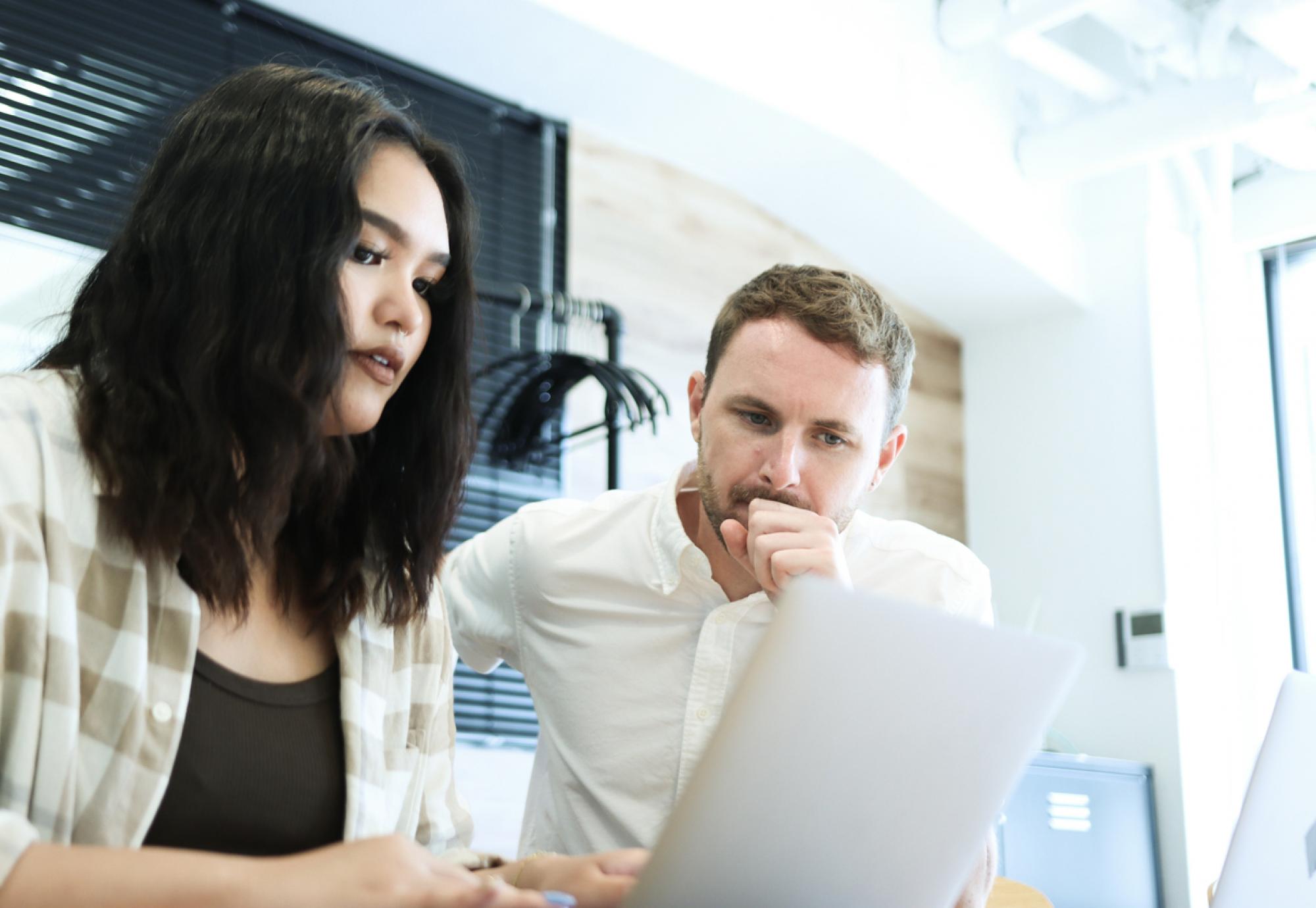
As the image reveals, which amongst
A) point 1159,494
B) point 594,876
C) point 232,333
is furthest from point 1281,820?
point 1159,494

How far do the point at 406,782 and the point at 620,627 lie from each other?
532 millimetres

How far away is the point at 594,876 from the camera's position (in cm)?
113

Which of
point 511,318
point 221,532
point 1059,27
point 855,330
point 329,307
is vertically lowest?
point 221,532

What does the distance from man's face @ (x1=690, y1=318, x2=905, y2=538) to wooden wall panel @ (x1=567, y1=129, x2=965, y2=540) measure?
1.75 meters

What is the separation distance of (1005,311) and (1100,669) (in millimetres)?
1270

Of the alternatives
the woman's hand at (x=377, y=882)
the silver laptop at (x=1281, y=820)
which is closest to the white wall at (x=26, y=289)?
the woman's hand at (x=377, y=882)

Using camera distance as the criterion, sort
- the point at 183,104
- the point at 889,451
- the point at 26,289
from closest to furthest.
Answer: the point at 889,451, the point at 26,289, the point at 183,104

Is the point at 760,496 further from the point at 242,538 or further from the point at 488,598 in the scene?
the point at 242,538

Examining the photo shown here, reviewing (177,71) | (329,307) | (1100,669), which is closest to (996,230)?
(1100,669)

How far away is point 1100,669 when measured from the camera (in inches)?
166

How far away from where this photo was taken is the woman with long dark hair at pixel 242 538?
102 centimetres

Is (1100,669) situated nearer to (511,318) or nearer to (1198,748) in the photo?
(1198,748)

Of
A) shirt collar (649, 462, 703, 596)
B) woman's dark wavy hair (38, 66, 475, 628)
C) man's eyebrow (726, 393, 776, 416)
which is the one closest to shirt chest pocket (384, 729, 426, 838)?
woman's dark wavy hair (38, 66, 475, 628)

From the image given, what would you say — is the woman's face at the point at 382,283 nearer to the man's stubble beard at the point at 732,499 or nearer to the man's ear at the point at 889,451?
the man's stubble beard at the point at 732,499
